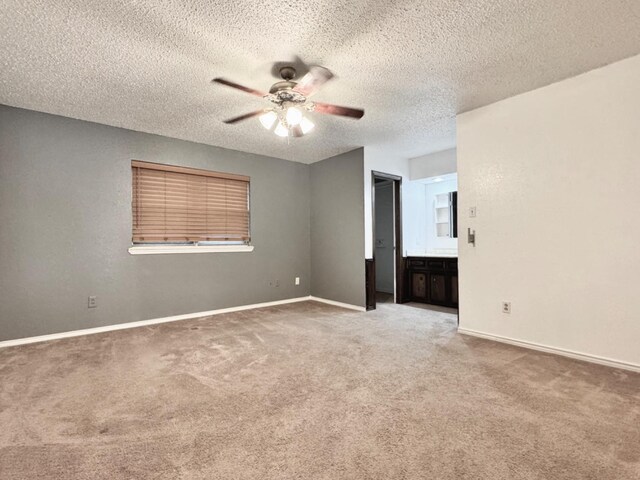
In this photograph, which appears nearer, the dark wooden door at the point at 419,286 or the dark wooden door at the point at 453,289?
the dark wooden door at the point at 453,289

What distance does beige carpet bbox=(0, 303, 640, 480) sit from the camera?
57.5 inches

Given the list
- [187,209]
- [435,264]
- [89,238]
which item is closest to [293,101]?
[187,209]

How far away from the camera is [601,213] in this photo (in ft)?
8.66

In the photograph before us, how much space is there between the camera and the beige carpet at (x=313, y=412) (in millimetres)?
1460

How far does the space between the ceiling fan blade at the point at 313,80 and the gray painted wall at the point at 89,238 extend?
2.52 meters

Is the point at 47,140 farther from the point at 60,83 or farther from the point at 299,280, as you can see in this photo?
the point at 299,280

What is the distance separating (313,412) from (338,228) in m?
3.53

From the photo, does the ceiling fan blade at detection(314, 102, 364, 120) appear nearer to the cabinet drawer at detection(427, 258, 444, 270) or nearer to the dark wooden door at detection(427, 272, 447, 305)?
the cabinet drawer at detection(427, 258, 444, 270)

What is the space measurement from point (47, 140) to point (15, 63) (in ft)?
3.85

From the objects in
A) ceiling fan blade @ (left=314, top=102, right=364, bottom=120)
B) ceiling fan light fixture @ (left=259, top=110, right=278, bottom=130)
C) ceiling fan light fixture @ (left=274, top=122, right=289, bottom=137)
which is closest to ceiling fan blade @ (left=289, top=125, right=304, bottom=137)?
ceiling fan light fixture @ (left=274, top=122, right=289, bottom=137)

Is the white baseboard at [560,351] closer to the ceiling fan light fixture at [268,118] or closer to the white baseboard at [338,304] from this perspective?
the white baseboard at [338,304]

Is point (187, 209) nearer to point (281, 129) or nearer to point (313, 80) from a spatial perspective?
point (281, 129)

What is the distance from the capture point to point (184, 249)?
4387mm

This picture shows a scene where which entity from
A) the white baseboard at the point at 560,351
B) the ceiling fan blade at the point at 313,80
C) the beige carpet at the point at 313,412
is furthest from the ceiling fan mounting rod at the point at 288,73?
the white baseboard at the point at 560,351
